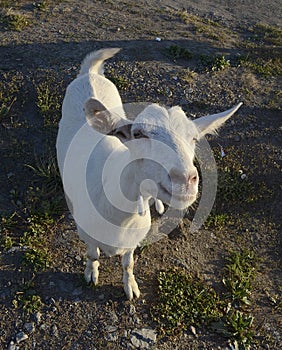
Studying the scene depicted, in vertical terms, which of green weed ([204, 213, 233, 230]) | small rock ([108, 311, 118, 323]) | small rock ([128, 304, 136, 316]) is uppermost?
green weed ([204, 213, 233, 230])

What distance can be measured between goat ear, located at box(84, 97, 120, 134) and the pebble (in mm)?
2756

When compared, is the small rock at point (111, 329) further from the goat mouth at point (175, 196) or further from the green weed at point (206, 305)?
the goat mouth at point (175, 196)

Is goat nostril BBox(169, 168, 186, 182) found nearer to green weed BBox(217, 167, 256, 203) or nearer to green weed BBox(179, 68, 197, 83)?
green weed BBox(217, 167, 256, 203)

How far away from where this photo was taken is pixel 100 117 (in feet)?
11.2

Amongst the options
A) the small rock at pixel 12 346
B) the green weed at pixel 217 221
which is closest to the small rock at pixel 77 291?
the small rock at pixel 12 346

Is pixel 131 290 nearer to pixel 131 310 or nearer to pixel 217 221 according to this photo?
pixel 131 310

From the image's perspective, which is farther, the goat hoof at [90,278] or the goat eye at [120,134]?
the goat hoof at [90,278]

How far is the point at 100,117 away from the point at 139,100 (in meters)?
5.15

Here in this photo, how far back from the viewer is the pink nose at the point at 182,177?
316 cm

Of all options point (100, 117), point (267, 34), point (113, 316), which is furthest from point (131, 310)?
point (267, 34)

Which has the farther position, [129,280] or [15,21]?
[15,21]

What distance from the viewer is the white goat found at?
332cm

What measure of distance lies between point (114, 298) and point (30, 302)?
104 centimetres

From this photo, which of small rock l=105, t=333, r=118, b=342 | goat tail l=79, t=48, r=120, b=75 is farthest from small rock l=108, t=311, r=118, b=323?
goat tail l=79, t=48, r=120, b=75
